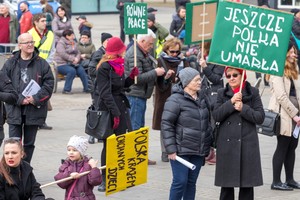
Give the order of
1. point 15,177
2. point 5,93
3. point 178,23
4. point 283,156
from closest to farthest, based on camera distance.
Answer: point 15,177, point 5,93, point 283,156, point 178,23

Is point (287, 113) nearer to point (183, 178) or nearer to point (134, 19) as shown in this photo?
point (183, 178)

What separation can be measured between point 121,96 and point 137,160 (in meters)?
1.85

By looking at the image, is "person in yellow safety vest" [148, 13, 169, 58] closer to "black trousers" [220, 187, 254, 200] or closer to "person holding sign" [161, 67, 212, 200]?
"person holding sign" [161, 67, 212, 200]

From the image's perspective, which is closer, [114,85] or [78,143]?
[78,143]

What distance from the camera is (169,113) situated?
10234 mm

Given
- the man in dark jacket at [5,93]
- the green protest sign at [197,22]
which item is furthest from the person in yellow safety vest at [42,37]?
the man in dark jacket at [5,93]

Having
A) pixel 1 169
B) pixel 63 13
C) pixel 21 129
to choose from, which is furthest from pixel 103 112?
pixel 63 13

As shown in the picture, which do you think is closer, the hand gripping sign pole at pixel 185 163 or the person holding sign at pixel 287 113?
the hand gripping sign pole at pixel 185 163

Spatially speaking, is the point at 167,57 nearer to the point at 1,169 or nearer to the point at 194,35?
the point at 194,35

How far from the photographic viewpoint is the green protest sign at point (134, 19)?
1391 centimetres

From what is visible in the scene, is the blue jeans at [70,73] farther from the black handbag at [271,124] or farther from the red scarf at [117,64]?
the black handbag at [271,124]

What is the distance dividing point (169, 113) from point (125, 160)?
2.28ft

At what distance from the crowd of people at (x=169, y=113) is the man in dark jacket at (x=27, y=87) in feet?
0.04

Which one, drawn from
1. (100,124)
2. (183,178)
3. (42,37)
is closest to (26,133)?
(100,124)
